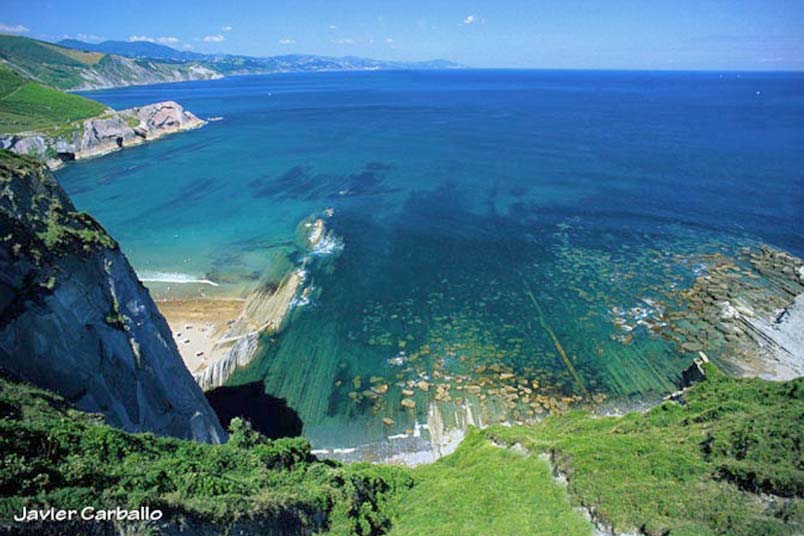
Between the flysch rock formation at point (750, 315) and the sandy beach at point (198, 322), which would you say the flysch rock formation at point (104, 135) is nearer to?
the sandy beach at point (198, 322)

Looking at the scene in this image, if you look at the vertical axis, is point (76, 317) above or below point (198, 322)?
above

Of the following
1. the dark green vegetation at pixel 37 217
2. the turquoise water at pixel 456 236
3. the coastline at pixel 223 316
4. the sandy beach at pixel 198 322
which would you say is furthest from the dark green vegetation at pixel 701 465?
the sandy beach at pixel 198 322

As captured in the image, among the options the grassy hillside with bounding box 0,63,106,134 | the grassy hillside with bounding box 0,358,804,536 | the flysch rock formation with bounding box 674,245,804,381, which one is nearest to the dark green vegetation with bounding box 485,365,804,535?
the grassy hillside with bounding box 0,358,804,536

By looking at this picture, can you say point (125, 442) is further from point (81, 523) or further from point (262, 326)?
point (262, 326)

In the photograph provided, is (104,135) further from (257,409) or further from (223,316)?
(257,409)

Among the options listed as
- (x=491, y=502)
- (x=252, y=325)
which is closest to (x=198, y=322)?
(x=252, y=325)
